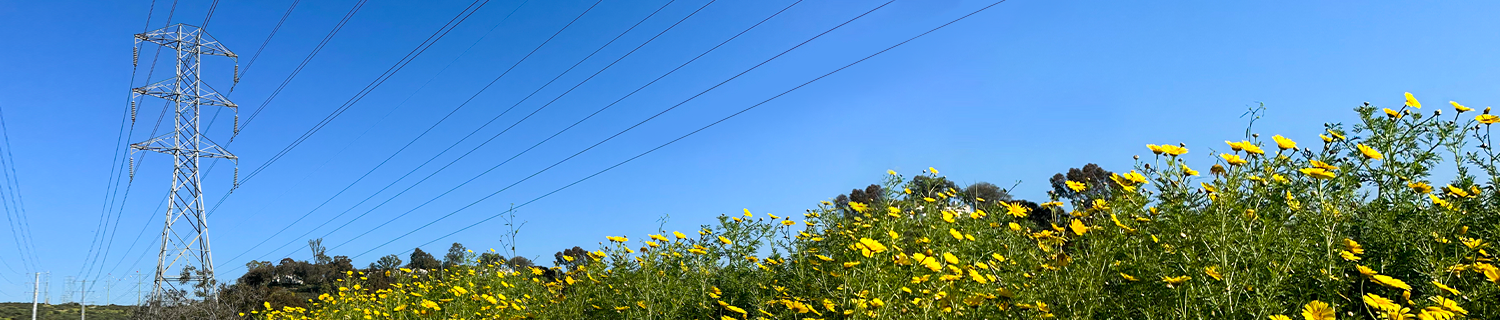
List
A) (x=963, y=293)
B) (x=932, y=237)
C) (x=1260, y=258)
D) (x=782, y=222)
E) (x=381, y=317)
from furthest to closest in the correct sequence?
(x=381, y=317), (x=782, y=222), (x=932, y=237), (x=963, y=293), (x=1260, y=258)

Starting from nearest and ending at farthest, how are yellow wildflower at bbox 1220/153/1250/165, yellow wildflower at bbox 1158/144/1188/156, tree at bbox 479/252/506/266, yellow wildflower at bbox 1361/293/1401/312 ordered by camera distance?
yellow wildflower at bbox 1361/293/1401/312 < yellow wildflower at bbox 1220/153/1250/165 < yellow wildflower at bbox 1158/144/1188/156 < tree at bbox 479/252/506/266

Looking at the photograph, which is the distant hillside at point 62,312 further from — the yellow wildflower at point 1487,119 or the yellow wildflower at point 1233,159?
the yellow wildflower at point 1487,119

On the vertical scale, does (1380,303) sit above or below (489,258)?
below

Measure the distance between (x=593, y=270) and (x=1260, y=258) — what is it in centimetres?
435

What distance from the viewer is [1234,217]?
279 cm

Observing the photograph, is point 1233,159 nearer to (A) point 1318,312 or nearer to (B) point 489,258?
(A) point 1318,312

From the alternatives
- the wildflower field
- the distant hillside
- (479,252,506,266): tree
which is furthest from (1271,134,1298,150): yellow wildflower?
the distant hillside

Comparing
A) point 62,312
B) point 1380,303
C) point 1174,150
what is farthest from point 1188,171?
point 62,312

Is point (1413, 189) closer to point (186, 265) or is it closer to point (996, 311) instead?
point (996, 311)

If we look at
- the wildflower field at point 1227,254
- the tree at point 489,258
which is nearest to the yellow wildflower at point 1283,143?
the wildflower field at point 1227,254

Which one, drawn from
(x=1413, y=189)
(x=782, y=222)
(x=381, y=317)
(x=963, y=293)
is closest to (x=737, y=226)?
(x=782, y=222)

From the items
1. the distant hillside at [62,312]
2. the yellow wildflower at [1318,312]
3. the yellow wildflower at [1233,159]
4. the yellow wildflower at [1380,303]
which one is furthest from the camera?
the distant hillside at [62,312]

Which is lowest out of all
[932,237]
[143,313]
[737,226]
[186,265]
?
[932,237]

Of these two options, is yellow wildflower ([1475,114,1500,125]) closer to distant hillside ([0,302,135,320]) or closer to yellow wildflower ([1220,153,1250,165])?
yellow wildflower ([1220,153,1250,165])
